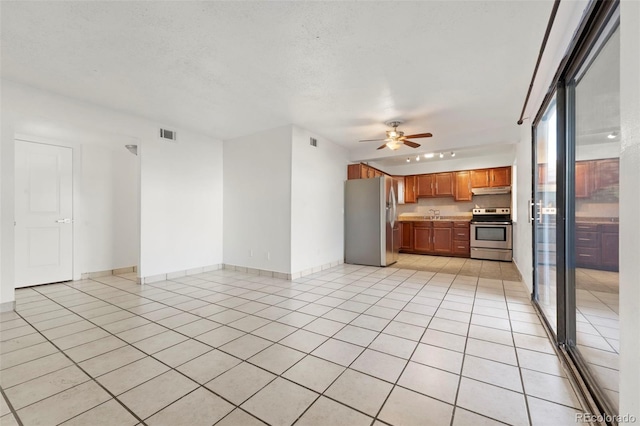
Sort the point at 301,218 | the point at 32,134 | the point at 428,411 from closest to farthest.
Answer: the point at 428,411, the point at 32,134, the point at 301,218

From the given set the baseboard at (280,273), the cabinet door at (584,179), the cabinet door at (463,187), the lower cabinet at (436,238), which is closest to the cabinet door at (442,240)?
the lower cabinet at (436,238)

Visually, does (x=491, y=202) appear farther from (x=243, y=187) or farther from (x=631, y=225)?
(x=631, y=225)

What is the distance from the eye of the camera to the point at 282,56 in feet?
8.68

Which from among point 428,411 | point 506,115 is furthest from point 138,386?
point 506,115

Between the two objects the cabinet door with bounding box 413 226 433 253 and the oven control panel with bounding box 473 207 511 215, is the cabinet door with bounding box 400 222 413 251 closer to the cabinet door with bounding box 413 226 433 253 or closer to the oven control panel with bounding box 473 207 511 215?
the cabinet door with bounding box 413 226 433 253

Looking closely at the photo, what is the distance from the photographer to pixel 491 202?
724cm

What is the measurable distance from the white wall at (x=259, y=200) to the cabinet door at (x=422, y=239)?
4.50m

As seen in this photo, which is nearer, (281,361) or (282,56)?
(281,361)

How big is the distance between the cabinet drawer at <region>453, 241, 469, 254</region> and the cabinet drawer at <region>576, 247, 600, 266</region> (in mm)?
5226

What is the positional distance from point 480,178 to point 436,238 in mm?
1958

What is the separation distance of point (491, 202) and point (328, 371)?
7.21m

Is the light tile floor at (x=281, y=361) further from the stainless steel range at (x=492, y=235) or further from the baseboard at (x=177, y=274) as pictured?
the stainless steel range at (x=492, y=235)

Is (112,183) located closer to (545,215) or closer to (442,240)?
(545,215)

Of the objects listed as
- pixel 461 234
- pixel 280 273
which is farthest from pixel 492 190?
pixel 280 273
